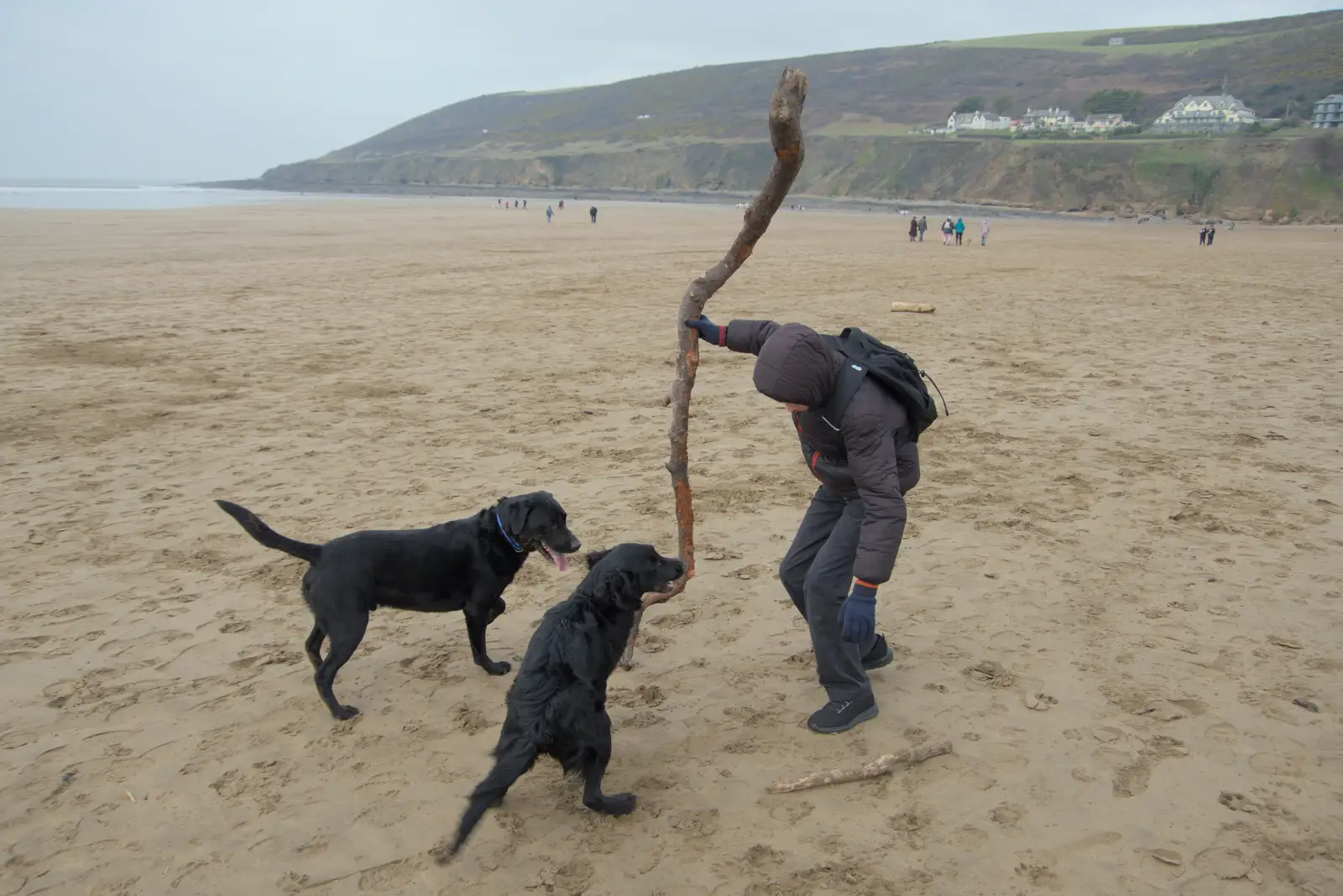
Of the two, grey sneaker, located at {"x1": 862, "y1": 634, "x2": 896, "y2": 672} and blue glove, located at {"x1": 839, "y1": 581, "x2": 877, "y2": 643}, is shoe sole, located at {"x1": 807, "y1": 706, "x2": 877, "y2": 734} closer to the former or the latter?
grey sneaker, located at {"x1": 862, "y1": 634, "x2": 896, "y2": 672}

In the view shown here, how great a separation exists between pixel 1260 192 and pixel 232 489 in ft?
254

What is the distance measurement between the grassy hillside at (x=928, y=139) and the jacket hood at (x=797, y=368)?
237 feet

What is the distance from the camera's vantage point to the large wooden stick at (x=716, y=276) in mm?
3631

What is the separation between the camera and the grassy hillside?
7150 centimetres

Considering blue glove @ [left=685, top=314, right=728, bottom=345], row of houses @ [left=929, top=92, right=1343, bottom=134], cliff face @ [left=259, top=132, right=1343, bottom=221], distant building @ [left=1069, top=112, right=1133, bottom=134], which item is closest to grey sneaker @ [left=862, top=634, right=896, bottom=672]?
blue glove @ [left=685, top=314, right=728, bottom=345]

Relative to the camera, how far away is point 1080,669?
4.32 metres

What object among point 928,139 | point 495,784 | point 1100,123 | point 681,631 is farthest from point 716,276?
point 1100,123

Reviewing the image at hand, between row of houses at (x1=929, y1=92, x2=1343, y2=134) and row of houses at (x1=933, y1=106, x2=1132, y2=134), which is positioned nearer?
row of houses at (x1=929, y1=92, x2=1343, y2=134)

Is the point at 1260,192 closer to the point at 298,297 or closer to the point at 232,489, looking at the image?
Answer: the point at 298,297

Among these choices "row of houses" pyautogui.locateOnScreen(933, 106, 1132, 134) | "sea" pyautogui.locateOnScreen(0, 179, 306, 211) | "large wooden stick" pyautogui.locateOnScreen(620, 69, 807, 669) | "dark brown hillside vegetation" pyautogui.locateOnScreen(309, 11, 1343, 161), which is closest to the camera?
"large wooden stick" pyautogui.locateOnScreen(620, 69, 807, 669)

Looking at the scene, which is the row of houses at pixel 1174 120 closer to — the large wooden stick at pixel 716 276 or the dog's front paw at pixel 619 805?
the large wooden stick at pixel 716 276

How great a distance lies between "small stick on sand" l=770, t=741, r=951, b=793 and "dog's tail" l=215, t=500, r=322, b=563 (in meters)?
2.33

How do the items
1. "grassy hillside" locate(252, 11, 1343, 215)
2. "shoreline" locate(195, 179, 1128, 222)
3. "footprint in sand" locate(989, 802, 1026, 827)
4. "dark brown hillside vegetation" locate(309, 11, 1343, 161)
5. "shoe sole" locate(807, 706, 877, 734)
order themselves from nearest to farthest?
"footprint in sand" locate(989, 802, 1026, 827), "shoe sole" locate(807, 706, 877, 734), "shoreline" locate(195, 179, 1128, 222), "grassy hillside" locate(252, 11, 1343, 215), "dark brown hillside vegetation" locate(309, 11, 1343, 161)

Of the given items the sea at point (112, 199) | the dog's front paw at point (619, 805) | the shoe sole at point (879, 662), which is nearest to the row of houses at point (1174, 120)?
the sea at point (112, 199)
